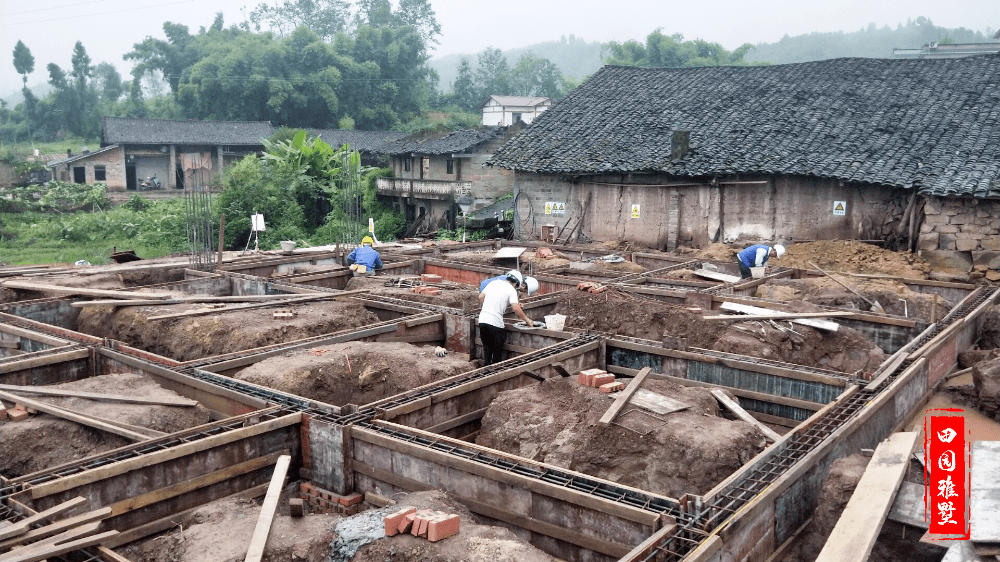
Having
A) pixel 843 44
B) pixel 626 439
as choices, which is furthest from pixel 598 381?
pixel 843 44

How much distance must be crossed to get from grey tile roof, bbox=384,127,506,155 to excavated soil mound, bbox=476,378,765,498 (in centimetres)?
2389

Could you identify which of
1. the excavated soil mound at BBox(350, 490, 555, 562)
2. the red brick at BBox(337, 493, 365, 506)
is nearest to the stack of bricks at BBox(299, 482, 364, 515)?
the red brick at BBox(337, 493, 365, 506)

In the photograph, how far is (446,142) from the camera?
104 feet

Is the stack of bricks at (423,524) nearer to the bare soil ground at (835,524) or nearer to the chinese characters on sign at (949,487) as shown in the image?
the bare soil ground at (835,524)

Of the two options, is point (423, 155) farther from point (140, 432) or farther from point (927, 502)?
point (927, 502)

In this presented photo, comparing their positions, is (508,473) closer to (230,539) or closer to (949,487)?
(230,539)

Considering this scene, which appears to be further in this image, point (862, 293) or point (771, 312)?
point (862, 293)

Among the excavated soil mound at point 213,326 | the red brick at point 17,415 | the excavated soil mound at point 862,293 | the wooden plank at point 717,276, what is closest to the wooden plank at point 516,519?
the red brick at point 17,415

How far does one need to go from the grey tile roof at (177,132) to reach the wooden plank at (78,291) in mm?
28528

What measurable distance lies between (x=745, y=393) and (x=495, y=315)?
110 inches

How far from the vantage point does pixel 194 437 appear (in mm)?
5684

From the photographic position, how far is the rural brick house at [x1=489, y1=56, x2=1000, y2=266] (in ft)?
53.9

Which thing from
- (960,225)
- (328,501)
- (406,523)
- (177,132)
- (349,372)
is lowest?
(328,501)

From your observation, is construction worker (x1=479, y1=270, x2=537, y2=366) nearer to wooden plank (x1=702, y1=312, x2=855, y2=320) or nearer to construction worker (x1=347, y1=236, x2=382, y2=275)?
wooden plank (x1=702, y1=312, x2=855, y2=320)
